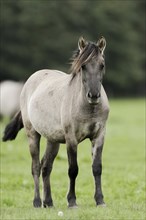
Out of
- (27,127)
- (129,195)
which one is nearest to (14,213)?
(27,127)

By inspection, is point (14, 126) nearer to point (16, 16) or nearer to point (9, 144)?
point (9, 144)

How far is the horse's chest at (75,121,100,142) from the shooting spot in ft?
29.5

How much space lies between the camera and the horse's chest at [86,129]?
9000 mm

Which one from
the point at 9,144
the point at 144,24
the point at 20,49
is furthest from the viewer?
the point at 144,24

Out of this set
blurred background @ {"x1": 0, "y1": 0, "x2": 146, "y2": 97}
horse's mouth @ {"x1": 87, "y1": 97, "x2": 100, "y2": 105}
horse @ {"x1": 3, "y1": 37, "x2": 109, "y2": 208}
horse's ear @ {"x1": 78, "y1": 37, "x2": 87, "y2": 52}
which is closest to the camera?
horse's mouth @ {"x1": 87, "y1": 97, "x2": 100, "y2": 105}

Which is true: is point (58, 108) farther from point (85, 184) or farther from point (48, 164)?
point (85, 184)

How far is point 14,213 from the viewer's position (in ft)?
29.0

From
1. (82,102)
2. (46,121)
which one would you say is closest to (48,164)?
(46,121)

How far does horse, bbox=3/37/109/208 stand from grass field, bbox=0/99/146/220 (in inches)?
21.1

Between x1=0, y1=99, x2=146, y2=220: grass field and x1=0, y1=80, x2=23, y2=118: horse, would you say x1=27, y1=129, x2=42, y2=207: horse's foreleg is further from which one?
x1=0, y1=80, x2=23, y2=118: horse

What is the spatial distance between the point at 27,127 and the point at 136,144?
38.2ft

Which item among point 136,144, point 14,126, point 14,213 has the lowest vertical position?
point 136,144

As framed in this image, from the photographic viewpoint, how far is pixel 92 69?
873 cm

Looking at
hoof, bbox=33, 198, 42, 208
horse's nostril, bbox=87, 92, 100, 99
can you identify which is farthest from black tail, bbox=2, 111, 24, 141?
horse's nostril, bbox=87, 92, 100, 99
